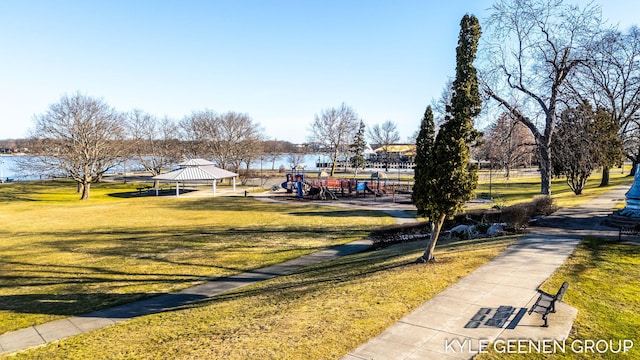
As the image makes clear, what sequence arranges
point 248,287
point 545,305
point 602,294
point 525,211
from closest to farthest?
point 545,305 < point 602,294 < point 248,287 < point 525,211

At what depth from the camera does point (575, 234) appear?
1386 cm

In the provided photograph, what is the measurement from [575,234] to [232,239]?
14.4 meters

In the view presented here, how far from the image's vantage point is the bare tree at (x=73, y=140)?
42344 mm

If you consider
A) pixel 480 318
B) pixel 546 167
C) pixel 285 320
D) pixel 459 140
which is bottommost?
pixel 285 320

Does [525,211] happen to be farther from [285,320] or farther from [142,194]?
[142,194]

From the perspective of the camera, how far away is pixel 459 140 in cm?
1016

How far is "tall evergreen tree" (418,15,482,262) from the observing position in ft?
33.5

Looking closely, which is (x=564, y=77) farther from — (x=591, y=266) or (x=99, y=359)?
(x=99, y=359)

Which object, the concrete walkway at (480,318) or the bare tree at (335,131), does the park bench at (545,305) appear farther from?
the bare tree at (335,131)

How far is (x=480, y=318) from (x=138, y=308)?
8.22 meters

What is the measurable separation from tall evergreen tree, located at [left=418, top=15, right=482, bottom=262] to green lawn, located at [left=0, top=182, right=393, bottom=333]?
7.15m

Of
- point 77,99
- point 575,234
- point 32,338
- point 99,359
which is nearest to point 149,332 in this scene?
point 99,359

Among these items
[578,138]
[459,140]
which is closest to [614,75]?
[578,138]

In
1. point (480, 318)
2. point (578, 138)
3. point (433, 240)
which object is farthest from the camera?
point (578, 138)
